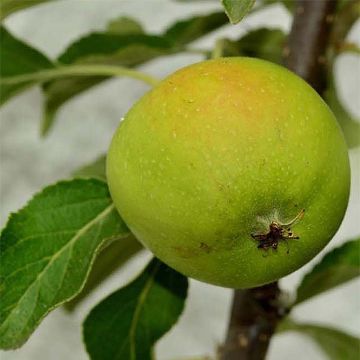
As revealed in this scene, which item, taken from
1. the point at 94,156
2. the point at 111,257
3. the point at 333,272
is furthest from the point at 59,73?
the point at 94,156

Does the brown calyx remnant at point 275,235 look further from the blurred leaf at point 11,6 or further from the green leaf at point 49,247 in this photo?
the blurred leaf at point 11,6

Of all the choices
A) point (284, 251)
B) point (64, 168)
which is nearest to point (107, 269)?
point (284, 251)

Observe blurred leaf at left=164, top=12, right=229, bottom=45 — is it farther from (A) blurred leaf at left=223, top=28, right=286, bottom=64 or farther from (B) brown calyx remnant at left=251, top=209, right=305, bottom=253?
(B) brown calyx remnant at left=251, top=209, right=305, bottom=253

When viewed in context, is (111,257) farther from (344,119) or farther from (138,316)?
(344,119)

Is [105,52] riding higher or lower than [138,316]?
higher

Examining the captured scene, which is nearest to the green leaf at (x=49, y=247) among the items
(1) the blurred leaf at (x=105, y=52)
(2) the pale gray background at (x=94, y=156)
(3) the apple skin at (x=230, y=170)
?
(3) the apple skin at (x=230, y=170)

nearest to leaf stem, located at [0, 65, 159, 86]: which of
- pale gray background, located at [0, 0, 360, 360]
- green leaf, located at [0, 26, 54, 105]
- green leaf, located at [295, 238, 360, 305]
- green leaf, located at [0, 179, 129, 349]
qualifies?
green leaf, located at [0, 26, 54, 105]
